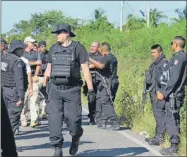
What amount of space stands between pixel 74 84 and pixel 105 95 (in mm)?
3939

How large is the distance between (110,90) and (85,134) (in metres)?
1.50

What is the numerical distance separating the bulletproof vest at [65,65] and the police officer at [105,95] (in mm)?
3523

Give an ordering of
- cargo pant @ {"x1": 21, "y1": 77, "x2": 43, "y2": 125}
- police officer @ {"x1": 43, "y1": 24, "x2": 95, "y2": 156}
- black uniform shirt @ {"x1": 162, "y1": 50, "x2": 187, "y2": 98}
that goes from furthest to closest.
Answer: cargo pant @ {"x1": 21, "y1": 77, "x2": 43, "y2": 125}, black uniform shirt @ {"x1": 162, "y1": 50, "x2": 187, "y2": 98}, police officer @ {"x1": 43, "y1": 24, "x2": 95, "y2": 156}

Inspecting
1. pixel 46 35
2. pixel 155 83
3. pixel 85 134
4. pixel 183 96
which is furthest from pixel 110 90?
pixel 46 35

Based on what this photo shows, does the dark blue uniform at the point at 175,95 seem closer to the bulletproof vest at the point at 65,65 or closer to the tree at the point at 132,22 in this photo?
the bulletproof vest at the point at 65,65

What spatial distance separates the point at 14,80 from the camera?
9.41m

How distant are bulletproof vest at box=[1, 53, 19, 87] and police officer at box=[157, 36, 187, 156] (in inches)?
97.5

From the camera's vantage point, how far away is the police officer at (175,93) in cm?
841

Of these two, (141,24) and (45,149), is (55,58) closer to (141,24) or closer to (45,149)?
(45,149)

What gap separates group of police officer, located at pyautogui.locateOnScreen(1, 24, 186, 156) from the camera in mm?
8148

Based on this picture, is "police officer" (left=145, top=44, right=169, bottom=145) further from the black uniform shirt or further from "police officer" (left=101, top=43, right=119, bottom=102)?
"police officer" (left=101, top=43, right=119, bottom=102)

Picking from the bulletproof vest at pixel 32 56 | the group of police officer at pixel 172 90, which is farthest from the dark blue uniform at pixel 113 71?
the group of police officer at pixel 172 90

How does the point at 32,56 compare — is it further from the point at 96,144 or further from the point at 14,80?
the point at 96,144

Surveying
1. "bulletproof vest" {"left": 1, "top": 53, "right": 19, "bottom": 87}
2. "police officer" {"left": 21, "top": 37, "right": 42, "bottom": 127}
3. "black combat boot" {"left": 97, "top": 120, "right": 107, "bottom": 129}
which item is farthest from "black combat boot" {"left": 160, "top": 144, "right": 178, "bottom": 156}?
"police officer" {"left": 21, "top": 37, "right": 42, "bottom": 127}
